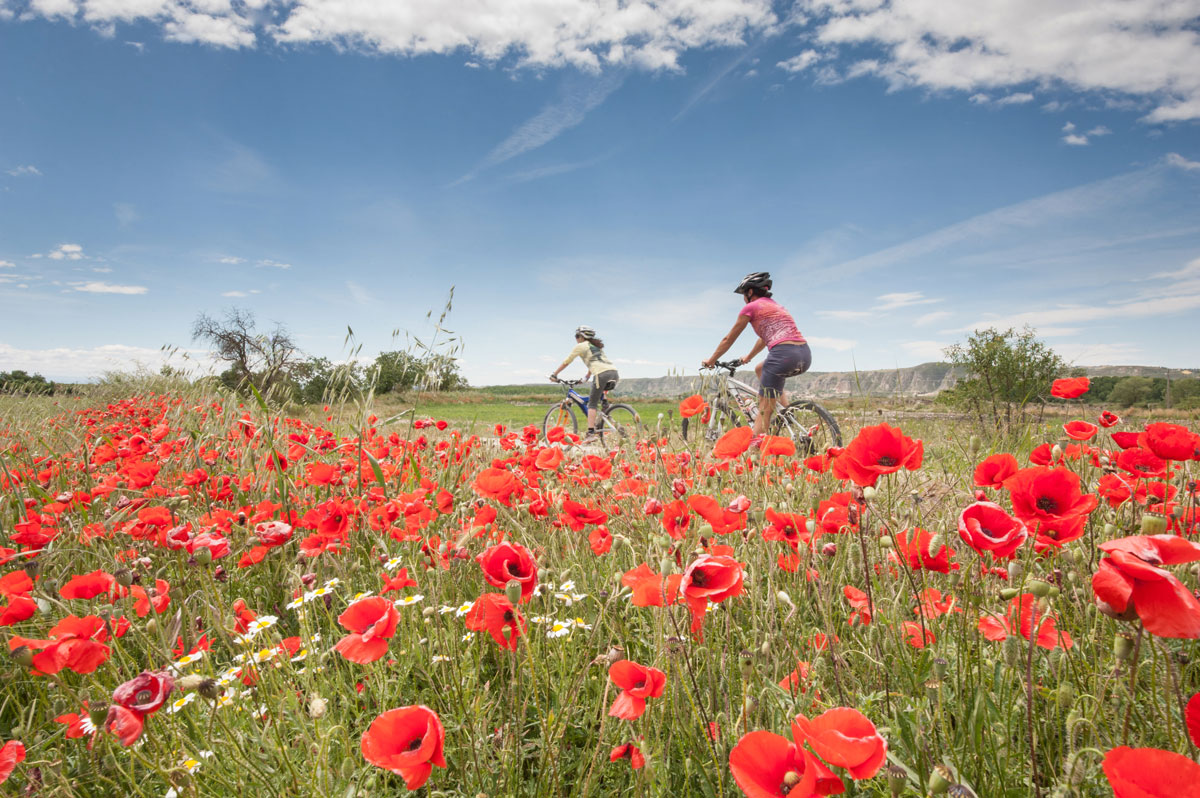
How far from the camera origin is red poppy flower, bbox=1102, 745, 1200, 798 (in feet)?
1.94

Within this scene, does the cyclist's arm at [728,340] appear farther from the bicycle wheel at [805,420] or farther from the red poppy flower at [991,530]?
the red poppy flower at [991,530]

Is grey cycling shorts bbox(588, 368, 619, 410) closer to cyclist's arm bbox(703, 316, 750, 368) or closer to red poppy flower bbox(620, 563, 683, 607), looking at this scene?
cyclist's arm bbox(703, 316, 750, 368)

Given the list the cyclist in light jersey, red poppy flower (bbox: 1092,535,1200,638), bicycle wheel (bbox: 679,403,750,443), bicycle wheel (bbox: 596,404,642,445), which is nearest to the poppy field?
red poppy flower (bbox: 1092,535,1200,638)

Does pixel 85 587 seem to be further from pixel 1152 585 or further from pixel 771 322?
pixel 771 322

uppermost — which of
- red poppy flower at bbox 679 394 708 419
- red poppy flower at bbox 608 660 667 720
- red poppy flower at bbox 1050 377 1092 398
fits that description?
red poppy flower at bbox 1050 377 1092 398

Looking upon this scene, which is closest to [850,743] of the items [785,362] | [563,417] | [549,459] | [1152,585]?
[1152,585]

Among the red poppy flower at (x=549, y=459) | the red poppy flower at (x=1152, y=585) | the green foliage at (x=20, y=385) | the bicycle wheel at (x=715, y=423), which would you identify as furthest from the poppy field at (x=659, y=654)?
the green foliage at (x=20, y=385)

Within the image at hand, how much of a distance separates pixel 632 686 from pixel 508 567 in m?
0.30

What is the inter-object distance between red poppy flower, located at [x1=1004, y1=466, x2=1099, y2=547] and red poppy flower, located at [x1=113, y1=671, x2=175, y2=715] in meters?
1.45

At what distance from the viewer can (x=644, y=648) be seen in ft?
6.47

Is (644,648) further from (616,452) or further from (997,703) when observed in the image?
(616,452)

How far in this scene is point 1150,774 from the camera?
613 mm

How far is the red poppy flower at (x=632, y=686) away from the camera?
95cm

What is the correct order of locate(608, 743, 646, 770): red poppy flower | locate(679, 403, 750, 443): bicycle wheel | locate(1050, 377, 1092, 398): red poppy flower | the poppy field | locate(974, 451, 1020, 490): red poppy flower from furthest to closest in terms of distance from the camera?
locate(679, 403, 750, 443): bicycle wheel, locate(1050, 377, 1092, 398): red poppy flower, locate(974, 451, 1020, 490): red poppy flower, locate(608, 743, 646, 770): red poppy flower, the poppy field
